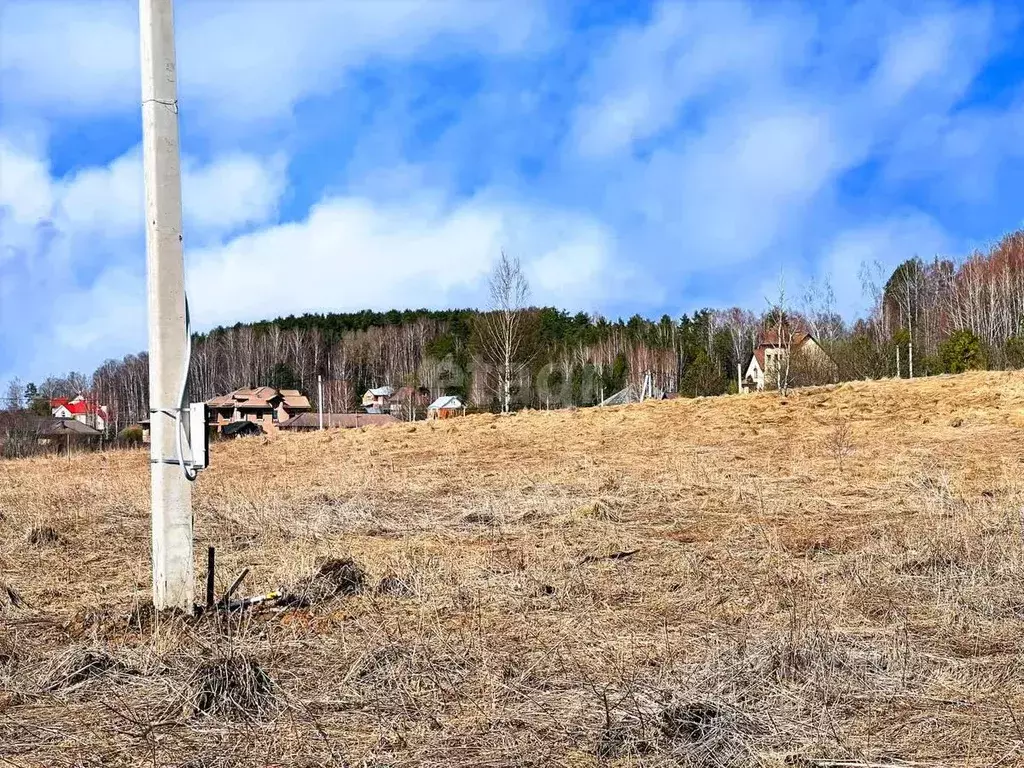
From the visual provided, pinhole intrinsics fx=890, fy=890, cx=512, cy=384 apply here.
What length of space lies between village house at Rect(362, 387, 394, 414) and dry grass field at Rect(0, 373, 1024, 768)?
6340cm

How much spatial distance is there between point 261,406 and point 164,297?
72636 mm

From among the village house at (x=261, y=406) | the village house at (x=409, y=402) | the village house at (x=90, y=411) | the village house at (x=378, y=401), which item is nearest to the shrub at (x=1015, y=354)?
the village house at (x=409, y=402)

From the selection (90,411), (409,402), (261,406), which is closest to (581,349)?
(409,402)

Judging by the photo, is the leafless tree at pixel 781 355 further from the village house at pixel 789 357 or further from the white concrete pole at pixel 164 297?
the white concrete pole at pixel 164 297

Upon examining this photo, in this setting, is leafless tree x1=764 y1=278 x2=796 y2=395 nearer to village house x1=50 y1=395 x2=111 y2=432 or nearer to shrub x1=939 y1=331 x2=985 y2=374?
shrub x1=939 y1=331 x2=985 y2=374

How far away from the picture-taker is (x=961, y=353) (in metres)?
32.3

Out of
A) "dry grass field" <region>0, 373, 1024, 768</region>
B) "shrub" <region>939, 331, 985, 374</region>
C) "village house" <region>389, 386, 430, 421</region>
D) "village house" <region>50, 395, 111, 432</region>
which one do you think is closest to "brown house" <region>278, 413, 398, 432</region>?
"village house" <region>389, 386, 430, 421</region>

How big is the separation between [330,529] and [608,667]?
17.8 feet

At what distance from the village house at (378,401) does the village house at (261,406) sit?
546 cm

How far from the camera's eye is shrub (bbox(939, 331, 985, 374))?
104 ft

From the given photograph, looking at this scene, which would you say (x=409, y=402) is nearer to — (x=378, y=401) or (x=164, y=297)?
(x=378, y=401)

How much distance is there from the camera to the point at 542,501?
1059 cm

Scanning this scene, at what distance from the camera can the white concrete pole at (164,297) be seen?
16.7 ft

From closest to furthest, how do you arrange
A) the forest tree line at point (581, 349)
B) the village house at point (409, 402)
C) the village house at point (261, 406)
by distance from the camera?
the forest tree line at point (581, 349)
the village house at point (409, 402)
the village house at point (261, 406)
